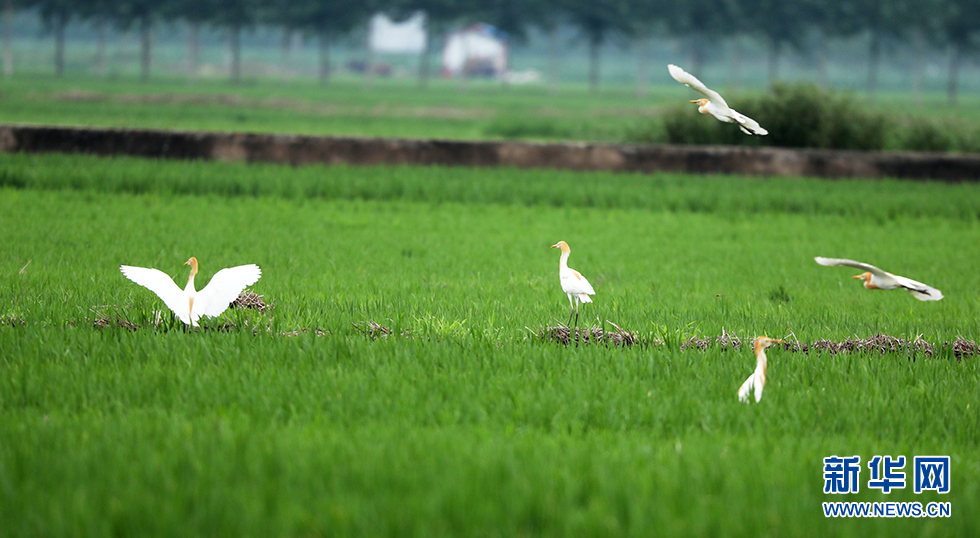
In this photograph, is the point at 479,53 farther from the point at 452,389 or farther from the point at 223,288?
the point at 452,389

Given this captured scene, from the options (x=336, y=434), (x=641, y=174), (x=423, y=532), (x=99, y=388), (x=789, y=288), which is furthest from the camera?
(x=641, y=174)

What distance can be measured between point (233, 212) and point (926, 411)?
8.54 metres

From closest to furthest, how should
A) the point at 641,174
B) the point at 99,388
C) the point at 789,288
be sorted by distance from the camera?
the point at 99,388, the point at 789,288, the point at 641,174

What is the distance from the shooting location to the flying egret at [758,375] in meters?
3.78

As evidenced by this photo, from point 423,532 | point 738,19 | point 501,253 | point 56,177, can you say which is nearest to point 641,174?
point 501,253

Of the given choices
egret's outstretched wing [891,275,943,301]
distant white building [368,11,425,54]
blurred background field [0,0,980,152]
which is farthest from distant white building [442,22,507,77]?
egret's outstretched wing [891,275,943,301]

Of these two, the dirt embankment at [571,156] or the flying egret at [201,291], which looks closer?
the flying egret at [201,291]

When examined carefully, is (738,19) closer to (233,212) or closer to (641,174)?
(641,174)

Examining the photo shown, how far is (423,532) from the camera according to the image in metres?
2.54

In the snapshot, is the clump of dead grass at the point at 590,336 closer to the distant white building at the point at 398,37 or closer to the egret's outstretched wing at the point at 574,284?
the egret's outstretched wing at the point at 574,284

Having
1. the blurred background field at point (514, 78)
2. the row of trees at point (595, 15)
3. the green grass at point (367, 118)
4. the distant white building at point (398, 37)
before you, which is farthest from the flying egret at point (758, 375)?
the distant white building at point (398, 37)

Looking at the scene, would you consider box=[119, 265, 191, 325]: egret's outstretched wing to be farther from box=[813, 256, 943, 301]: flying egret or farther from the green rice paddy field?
box=[813, 256, 943, 301]: flying egret

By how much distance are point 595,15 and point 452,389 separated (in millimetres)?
55034

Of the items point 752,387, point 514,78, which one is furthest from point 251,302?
point 514,78
